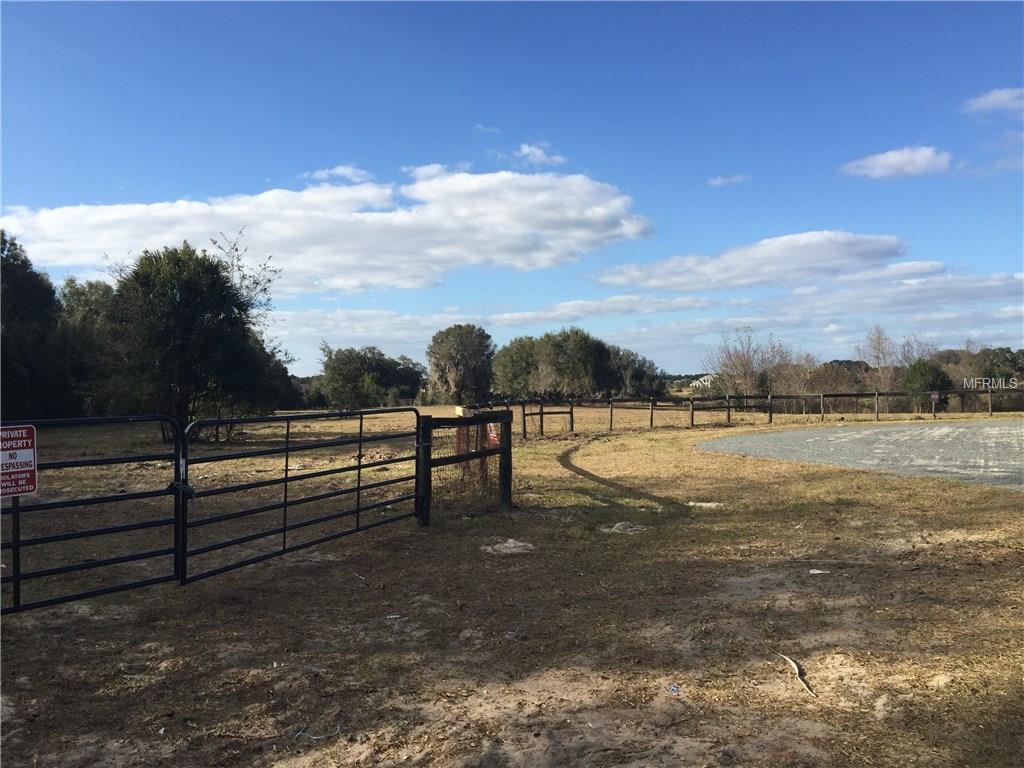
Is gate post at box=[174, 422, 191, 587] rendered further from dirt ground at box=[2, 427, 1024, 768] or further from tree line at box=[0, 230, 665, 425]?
tree line at box=[0, 230, 665, 425]

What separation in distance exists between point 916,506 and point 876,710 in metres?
6.84

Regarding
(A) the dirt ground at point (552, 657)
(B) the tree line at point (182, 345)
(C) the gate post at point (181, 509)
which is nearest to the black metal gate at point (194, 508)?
(C) the gate post at point (181, 509)

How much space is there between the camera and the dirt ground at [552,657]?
10.6ft

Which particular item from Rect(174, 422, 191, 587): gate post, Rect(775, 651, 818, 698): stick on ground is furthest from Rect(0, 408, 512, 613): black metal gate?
Rect(775, 651, 818, 698): stick on ground

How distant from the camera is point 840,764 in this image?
117 inches

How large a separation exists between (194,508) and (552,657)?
19.5 ft

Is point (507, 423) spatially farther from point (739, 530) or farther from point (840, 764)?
point (840, 764)

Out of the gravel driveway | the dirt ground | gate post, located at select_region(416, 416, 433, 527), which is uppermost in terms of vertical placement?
gate post, located at select_region(416, 416, 433, 527)

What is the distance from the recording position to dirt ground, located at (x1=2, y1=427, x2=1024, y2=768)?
10.6 feet

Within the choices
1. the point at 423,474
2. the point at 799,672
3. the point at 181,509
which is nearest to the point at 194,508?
the point at 423,474

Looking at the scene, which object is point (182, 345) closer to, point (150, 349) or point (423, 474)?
point (150, 349)

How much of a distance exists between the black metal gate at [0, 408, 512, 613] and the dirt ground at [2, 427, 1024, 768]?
43 centimetres

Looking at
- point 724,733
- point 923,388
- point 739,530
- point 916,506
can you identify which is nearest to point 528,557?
point 739,530

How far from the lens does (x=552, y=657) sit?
4.29 metres
